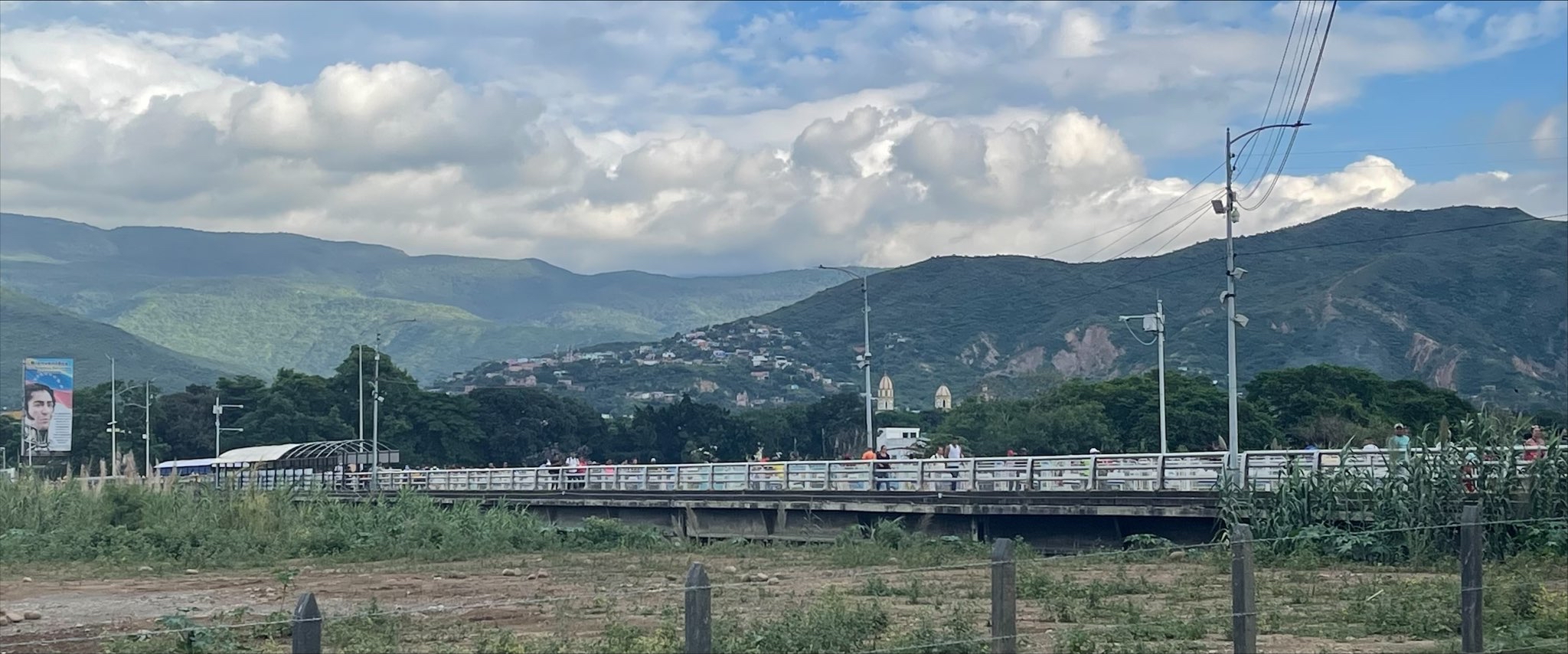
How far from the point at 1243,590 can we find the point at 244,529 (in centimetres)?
2636

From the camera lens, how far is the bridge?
27.6 meters

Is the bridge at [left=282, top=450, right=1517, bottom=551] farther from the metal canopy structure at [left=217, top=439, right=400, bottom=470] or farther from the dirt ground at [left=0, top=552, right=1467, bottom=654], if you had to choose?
the metal canopy structure at [left=217, top=439, right=400, bottom=470]

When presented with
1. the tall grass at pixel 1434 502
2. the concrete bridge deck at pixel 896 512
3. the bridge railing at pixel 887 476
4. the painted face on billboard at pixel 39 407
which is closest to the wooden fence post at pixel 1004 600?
the tall grass at pixel 1434 502

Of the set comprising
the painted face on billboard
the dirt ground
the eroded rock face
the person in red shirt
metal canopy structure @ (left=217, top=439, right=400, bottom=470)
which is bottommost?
the dirt ground

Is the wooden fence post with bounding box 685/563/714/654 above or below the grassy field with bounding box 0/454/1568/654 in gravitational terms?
above

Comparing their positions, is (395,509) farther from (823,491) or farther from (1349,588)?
(1349,588)

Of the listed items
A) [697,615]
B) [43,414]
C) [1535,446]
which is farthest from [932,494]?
[43,414]

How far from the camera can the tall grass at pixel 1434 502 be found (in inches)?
845

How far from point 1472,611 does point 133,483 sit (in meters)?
31.0

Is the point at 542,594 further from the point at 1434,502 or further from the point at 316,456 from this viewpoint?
the point at 316,456

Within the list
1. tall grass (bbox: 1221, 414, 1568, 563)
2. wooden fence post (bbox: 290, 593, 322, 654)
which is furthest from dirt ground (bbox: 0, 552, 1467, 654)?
wooden fence post (bbox: 290, 593, 322, 654)

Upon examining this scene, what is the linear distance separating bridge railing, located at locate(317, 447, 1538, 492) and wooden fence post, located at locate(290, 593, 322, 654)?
18845 mm

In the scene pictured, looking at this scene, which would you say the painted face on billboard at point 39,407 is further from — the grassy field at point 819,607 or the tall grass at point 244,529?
the grassy field at point 819,607

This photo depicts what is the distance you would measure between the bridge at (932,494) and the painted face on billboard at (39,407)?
1254 inches
